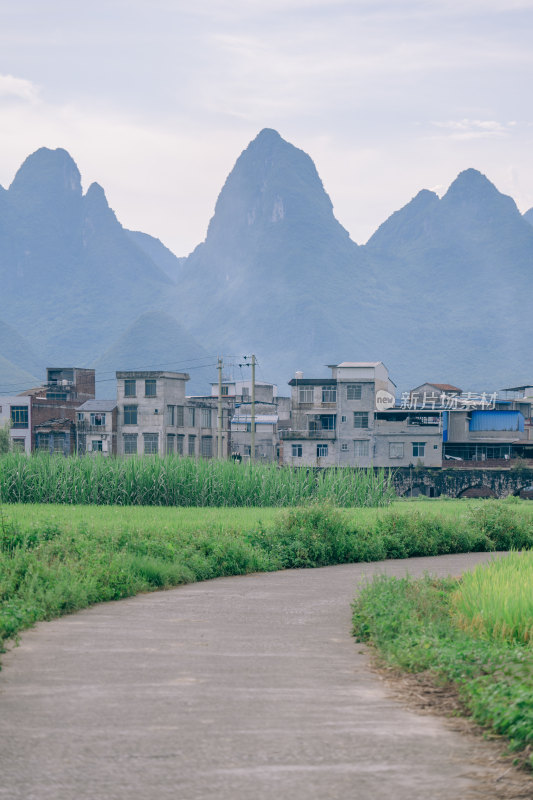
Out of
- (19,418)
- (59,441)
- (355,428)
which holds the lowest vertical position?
(59,441)

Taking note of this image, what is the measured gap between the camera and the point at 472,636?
10.8 meters

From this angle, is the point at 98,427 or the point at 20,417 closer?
the point at 98,427

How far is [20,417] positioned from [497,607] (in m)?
80.8

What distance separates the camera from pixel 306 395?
82875mm

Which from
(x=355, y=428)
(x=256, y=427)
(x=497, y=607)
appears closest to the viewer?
(x=497, y=607)

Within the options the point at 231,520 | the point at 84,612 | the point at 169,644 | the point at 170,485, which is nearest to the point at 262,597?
the point at 84,612

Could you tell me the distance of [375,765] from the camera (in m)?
6.64

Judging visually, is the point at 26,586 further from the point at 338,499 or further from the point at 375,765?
the point at 338,499

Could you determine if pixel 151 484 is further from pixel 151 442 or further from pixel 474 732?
pixel 151 442

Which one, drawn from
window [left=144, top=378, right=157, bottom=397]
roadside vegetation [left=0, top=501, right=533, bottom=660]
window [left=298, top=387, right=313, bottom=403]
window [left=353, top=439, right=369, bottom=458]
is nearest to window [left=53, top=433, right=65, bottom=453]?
window [left=144, top=378, right=157, bottom=397]

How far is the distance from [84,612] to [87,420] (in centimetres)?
7014

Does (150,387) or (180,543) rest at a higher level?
(150,387)

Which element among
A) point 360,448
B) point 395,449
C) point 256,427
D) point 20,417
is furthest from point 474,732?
point 256,427

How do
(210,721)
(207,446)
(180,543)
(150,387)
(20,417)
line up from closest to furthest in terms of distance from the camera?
(210,721) < (180,543) < (150,387) < (207,446) < (20,417)
